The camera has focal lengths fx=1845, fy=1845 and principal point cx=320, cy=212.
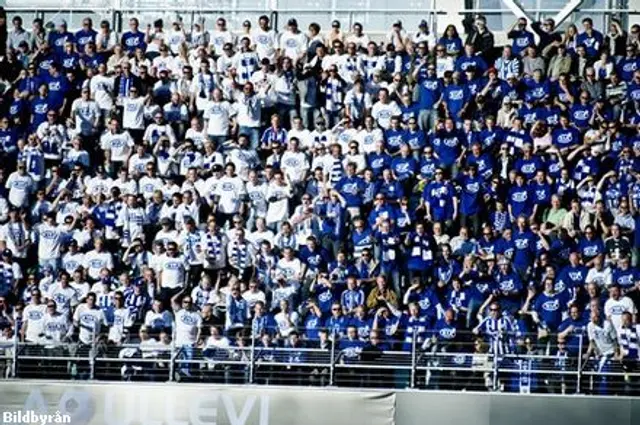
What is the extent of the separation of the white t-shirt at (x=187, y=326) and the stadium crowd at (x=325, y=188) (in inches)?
1.5

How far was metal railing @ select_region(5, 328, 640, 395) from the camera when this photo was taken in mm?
20797

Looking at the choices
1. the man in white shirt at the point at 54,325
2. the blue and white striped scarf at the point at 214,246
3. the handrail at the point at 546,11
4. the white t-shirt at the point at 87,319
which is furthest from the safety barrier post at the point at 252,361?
the handrail at the point at 546,11

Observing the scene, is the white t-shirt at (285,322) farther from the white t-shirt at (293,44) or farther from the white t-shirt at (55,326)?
the white t-shirt at (293,44)

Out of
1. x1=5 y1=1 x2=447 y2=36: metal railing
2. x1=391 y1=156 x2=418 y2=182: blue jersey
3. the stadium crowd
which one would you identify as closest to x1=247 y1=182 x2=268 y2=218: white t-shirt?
the stadium crowd

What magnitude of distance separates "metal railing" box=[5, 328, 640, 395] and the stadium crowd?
0.52 ft

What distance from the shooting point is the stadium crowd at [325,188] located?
22281mm

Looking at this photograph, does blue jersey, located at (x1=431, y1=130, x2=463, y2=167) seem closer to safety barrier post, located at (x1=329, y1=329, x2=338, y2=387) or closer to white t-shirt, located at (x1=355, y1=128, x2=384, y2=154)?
white t-shirt, located at (x1=355, y1=128, x2=384, y2=154)

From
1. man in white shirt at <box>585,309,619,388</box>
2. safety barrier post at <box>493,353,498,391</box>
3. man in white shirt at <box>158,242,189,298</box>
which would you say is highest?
man in white shirt at <box>158,242,189,298</box>

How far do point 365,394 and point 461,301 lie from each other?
1.89 meters

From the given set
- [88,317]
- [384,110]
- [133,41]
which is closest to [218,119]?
[384,110]

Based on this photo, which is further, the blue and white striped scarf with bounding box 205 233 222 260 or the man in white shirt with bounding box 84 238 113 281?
the man in white shirt with bounding box 84 238 113 281

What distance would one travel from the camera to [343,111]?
83.6ft

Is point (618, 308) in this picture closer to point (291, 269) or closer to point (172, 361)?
point (291, 269)

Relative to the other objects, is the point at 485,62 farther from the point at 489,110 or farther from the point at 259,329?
the point at 259,329
